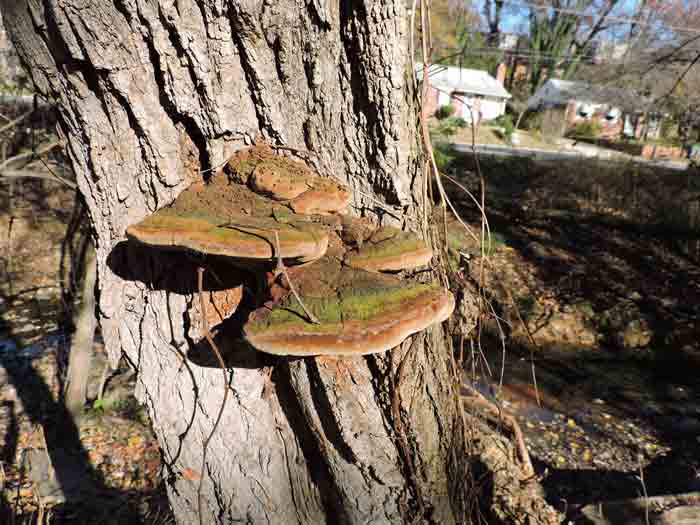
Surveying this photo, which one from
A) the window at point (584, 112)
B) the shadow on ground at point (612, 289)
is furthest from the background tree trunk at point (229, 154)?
the window at point (584, 112)

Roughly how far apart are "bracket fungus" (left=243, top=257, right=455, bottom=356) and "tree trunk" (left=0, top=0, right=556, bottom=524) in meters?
0.24

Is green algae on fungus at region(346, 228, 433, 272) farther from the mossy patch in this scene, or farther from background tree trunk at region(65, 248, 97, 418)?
background tree trunk at region(65, 248, 97, 418)

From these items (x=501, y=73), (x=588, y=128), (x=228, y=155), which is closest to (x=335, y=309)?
(x=228, y=155)

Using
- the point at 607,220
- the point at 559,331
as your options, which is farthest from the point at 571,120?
the point at 559,331

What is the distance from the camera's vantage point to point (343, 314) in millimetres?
996

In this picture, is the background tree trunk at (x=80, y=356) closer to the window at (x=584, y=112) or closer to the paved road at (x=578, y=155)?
the paved road at (x=578, y=155)

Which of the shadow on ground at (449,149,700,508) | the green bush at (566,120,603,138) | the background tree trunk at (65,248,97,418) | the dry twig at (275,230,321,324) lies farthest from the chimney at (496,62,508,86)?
the dry twig at (275,230,321,324)

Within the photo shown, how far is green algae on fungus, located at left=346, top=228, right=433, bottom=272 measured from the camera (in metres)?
1.10

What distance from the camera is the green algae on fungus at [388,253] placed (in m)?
1.10

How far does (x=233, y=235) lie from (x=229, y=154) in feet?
1.07

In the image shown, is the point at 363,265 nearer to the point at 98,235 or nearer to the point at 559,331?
the point at 98,235

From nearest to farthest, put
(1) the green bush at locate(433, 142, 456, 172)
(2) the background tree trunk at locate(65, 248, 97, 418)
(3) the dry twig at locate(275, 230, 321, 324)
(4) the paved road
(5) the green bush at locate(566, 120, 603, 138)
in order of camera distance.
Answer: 1. (3) the dry twig at locate(275, 230, 321, 324)
2. (2) the background tree trunk at locate(65, 248, 97, 418)
3. (1) the green bush at locate(433, 142, 456, 172)
4. (4) the paved road
5. (5) the green bush at locate(566, 120, 603, 138)

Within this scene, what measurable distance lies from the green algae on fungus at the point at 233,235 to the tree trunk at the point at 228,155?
22 cm

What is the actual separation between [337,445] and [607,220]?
37.1ft
